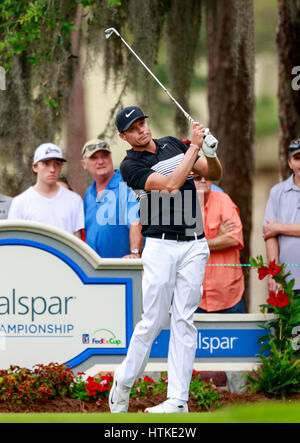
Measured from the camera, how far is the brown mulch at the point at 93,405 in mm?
6008

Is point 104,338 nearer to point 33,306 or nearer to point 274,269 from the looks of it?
point 33,306

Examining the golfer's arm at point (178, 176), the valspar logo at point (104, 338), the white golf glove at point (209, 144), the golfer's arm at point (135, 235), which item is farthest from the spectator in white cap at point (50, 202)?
the white golf glove at point (209, 144)

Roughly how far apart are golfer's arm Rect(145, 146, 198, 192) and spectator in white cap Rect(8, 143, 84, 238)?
180cm

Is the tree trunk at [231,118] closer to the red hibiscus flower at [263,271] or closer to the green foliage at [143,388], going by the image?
the red hibiscus flower at [263,271]

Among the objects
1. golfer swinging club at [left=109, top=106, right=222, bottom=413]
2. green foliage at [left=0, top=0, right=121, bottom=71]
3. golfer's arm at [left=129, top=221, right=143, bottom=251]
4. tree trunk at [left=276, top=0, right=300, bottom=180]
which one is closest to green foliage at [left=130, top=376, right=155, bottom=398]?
golfer swinging club at [left=109, top=106, right=222, bottom=413]

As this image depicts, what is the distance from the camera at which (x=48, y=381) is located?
20.0 ft

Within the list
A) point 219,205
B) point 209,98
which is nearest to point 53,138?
point 219,205

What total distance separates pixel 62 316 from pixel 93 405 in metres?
0.71

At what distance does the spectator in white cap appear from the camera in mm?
6859

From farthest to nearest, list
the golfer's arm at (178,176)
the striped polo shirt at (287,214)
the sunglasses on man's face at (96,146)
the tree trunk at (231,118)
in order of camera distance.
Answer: the tree trunk at (231,118) → the sunglasses on man's face at (96,146) → the striped polo shirt at (287,214) → the golfer's arm at (178,176)

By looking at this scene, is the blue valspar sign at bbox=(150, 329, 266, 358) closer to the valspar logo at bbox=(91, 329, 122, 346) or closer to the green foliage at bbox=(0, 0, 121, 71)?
the valspar logo at bbox=(91, 329, 122, 346)

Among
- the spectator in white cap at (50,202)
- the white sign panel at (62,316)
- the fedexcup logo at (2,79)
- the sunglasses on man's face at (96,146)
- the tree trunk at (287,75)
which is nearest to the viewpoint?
the white sign panel at (62,316)

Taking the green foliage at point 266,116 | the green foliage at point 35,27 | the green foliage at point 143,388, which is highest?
the green foliage at point 266,116

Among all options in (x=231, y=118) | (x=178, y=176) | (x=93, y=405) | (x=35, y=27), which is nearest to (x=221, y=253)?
(x=93, y=405)
